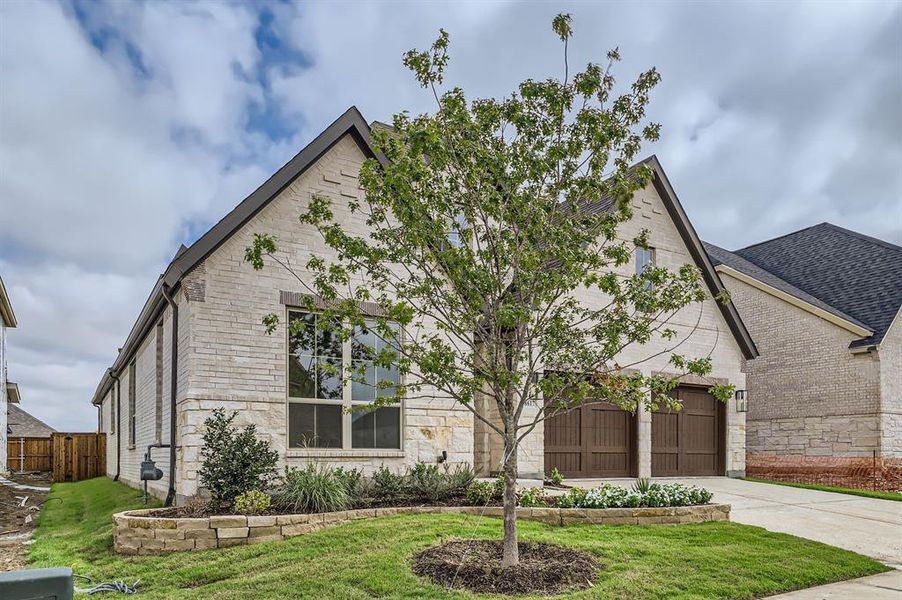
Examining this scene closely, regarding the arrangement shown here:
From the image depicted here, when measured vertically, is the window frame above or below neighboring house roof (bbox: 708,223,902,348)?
below

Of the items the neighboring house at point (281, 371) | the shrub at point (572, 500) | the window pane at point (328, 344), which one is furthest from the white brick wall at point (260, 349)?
the shrub at point (572, 500)

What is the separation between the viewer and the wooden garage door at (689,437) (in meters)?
16.0

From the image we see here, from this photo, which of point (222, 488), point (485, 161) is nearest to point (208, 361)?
point (222, 488)

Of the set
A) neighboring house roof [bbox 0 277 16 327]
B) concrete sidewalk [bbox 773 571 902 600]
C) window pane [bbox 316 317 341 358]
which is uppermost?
neighboring house roof [bbox 0 277 16 327]

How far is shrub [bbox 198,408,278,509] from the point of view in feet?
29.7

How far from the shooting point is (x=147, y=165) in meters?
10.1

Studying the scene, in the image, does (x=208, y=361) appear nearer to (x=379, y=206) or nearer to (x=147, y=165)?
(x=147, y=165)

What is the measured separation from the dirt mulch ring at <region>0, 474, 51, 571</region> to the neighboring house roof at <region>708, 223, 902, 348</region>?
1817cm

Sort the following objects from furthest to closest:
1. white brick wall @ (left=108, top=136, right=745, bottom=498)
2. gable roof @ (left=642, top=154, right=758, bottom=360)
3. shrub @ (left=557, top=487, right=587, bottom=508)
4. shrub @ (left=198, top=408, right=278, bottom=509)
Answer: gable roof @ (left=642, top=154, right=758, bottom=360) < white brick wall @ (left=108, top=136, right=745, bottom=498) < shrub @ (left=557, top=487, right=587, bottom=508) < shrub @ (left=198, top=408, right=278, bottom=509)

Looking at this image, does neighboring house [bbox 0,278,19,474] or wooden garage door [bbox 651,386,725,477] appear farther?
neighboring house [bbox 0,278,19,474]

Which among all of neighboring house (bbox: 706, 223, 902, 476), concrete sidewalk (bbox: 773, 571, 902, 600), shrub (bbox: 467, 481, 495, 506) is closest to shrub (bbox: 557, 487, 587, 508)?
shrub (bbox: 467, 481, 495, 506)

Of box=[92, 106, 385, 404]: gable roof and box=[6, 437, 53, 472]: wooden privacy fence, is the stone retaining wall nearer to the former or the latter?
box=[92, 106, 385, 404]: gable roof

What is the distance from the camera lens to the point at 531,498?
968cm

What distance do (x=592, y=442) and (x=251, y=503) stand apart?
332 inches
